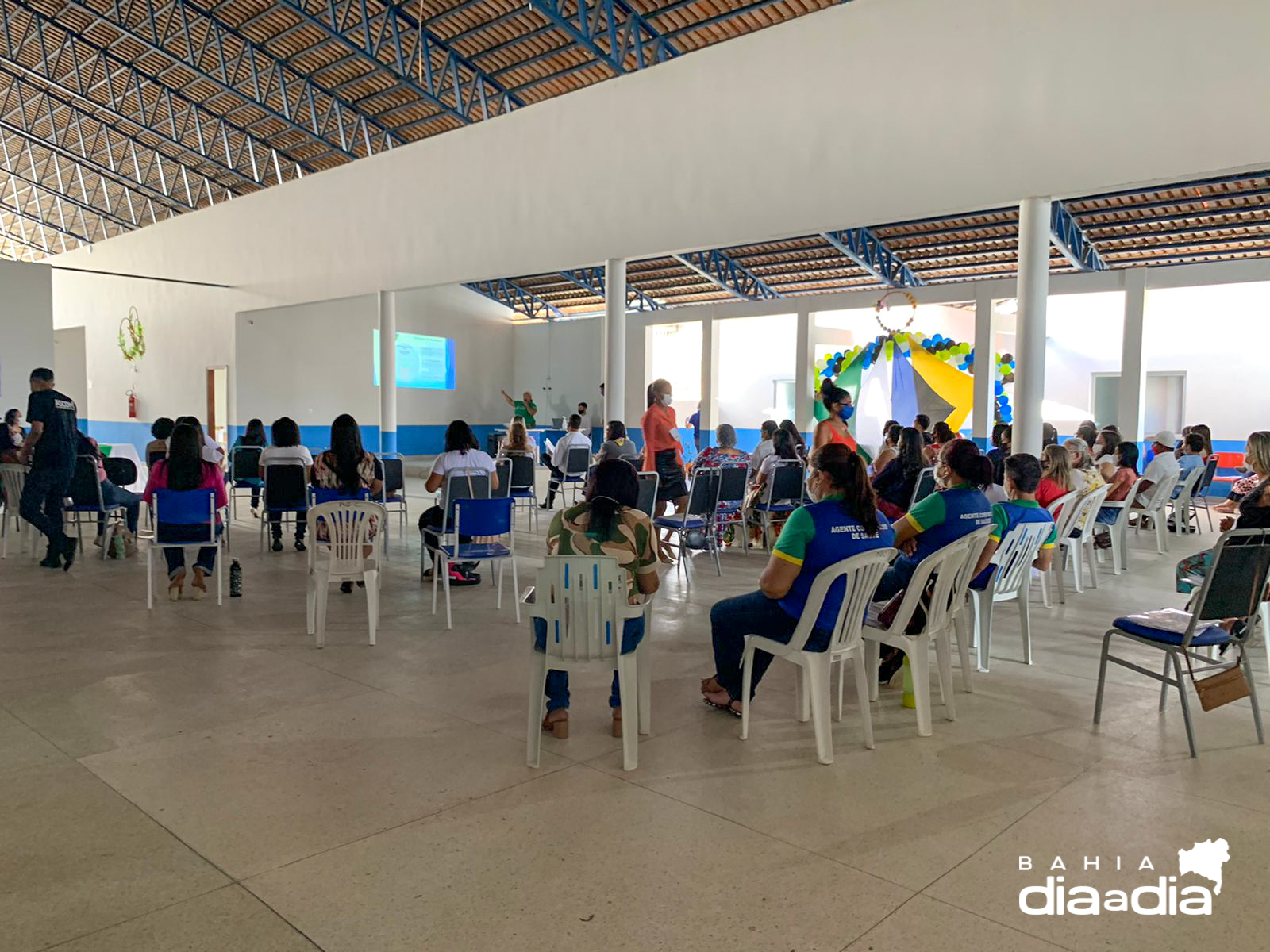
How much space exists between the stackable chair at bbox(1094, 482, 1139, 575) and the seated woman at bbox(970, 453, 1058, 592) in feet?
9.58

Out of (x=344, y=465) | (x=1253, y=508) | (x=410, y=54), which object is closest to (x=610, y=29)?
(x=410, y=54)

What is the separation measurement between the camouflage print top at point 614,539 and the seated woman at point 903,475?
2115mm

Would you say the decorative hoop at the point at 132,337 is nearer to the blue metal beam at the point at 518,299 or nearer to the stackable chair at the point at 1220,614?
the blue metal beam at the point at 518,299

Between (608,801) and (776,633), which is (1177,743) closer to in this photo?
(776,633)

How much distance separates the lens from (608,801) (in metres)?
2.72

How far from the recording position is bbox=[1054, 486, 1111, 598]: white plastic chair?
5.60 m

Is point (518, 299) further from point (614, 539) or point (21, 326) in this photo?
point (614, 539)

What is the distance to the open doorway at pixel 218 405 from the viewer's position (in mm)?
16172

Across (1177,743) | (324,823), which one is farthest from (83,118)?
(1177,743)

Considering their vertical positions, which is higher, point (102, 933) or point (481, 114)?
point (481, 114)

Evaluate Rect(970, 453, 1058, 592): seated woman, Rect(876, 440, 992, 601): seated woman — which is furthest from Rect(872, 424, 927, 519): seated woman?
Rect(876, 440, 992, 601): seated woman

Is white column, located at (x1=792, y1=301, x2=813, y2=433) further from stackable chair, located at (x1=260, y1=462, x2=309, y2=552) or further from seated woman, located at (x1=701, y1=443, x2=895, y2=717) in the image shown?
seated woman, located at (x1=701, y1=443, x2=895, y2=717)

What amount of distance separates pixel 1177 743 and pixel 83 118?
20497 millimetres

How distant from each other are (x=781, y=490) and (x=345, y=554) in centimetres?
349
